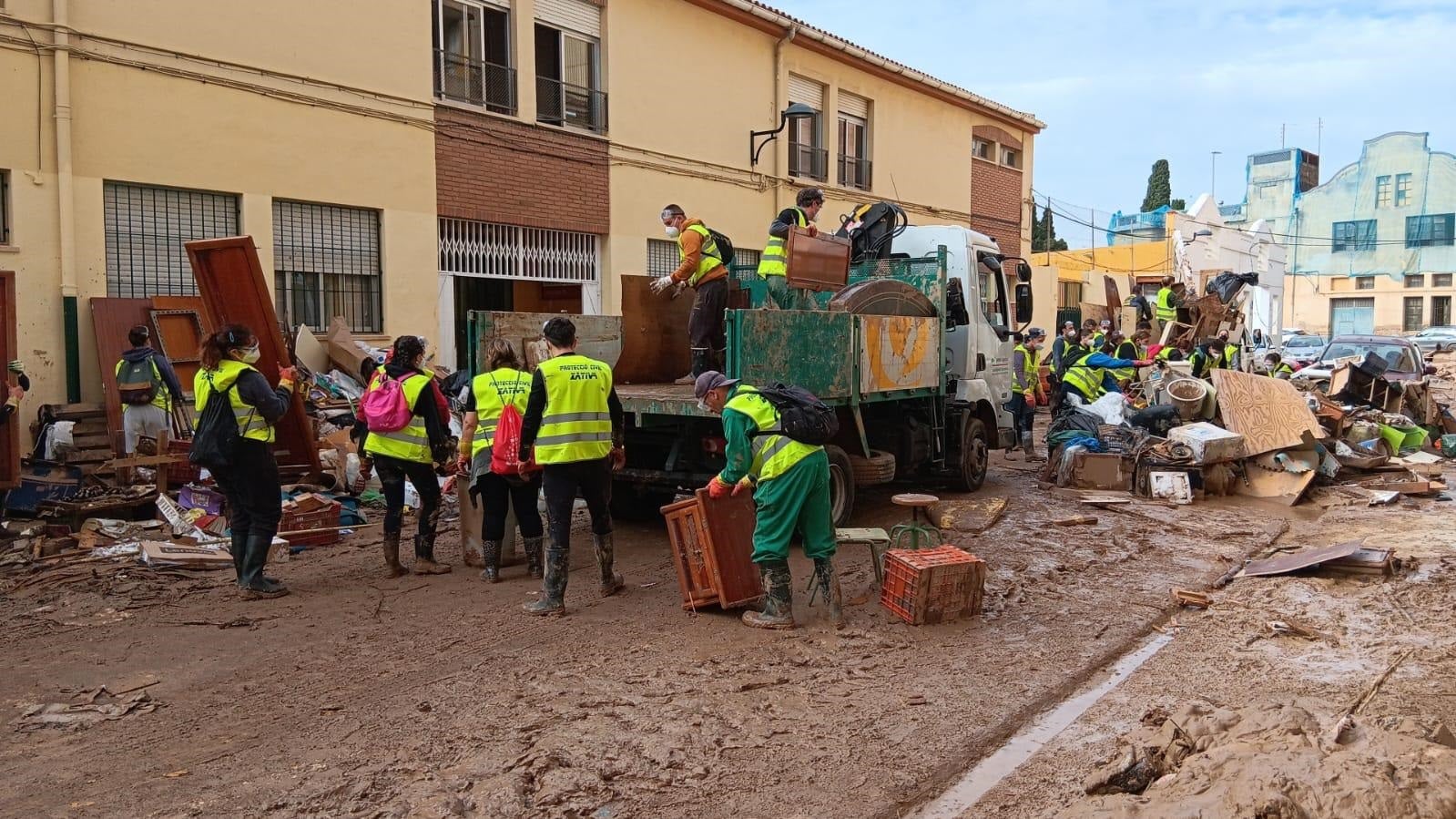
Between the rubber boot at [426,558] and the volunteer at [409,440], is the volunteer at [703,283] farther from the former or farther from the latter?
the rubber boot at [426,558]

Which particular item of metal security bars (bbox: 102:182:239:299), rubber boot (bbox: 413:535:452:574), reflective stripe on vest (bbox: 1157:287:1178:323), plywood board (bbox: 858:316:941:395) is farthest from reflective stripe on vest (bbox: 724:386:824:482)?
reflective stripe on vest (bbox: 1157:287:1178:323)

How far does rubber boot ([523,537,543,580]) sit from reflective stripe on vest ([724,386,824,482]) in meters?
1.89

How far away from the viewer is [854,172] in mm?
19703

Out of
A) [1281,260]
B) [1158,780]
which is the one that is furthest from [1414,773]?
[1281,260]

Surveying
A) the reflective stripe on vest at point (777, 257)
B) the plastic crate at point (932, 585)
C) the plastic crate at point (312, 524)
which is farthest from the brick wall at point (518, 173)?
the plastic crate at point (932, 585)

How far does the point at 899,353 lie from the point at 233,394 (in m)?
4.84

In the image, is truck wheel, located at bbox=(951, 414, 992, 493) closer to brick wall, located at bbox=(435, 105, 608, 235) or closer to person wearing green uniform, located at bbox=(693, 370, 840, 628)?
person wearing green uniform, located at bbox=(693, 370, 840, 628)

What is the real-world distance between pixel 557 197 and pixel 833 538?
9.63 m

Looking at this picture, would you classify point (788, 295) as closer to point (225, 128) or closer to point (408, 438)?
point (408, 438)

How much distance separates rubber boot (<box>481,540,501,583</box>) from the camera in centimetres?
675

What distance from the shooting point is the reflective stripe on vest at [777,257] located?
8336mm

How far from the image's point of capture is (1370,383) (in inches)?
597

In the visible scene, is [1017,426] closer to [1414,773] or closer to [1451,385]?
[1414,773]

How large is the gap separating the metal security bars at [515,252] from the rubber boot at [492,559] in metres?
7.21
